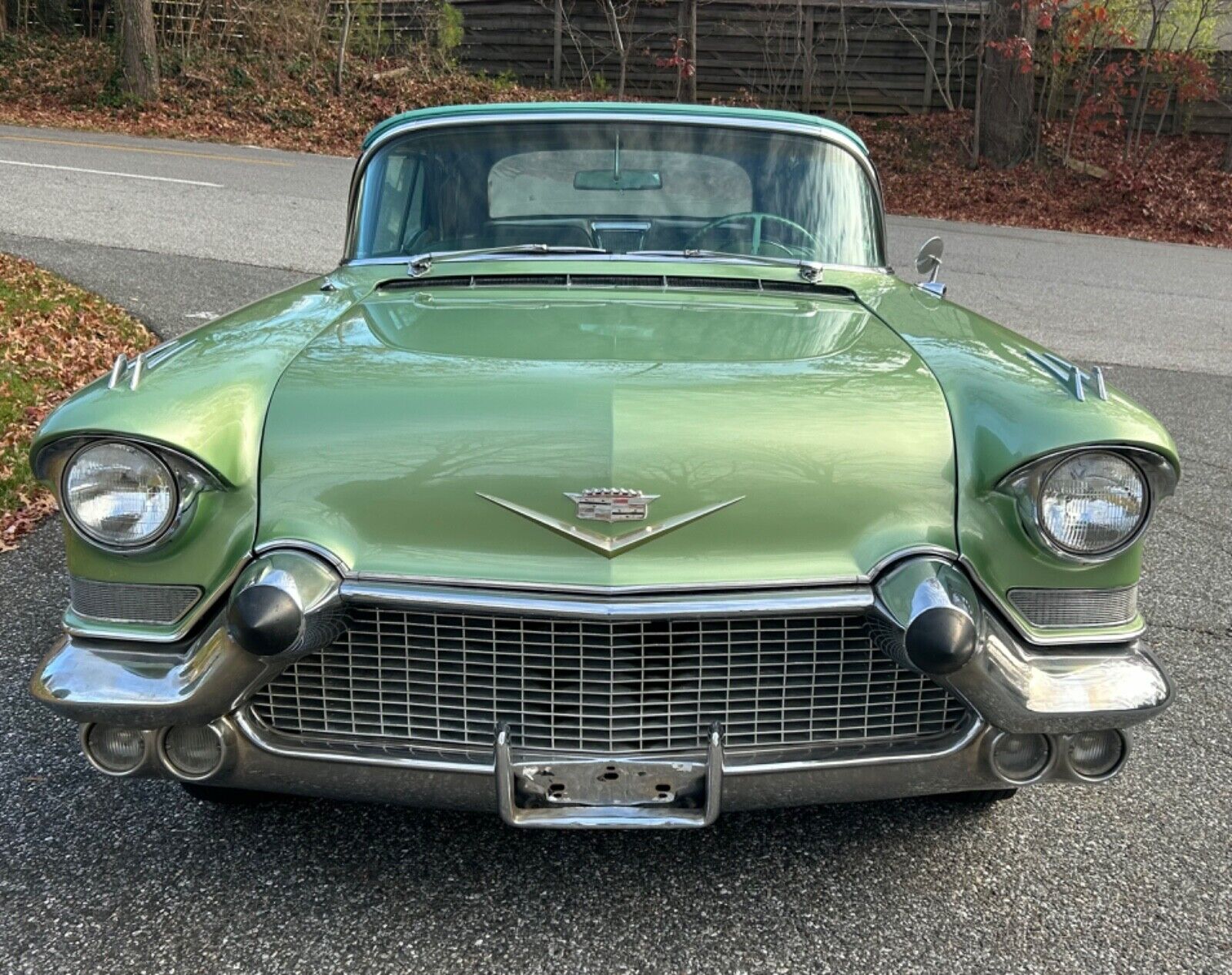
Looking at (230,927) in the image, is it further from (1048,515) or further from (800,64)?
(800,64)

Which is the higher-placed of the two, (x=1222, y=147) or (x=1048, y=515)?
(x=1048, y=515)

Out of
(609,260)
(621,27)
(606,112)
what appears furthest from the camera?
(621,27)

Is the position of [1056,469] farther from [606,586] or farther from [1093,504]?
[606,586]

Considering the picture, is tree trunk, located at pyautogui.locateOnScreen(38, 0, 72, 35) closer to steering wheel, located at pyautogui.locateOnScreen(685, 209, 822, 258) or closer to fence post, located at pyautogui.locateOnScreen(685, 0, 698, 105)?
fence post, located at pyautogui.locateOnScreen(685, 0, 698, 105)

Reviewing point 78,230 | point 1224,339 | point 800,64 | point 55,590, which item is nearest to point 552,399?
point 55,590

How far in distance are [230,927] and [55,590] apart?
6.39 ft

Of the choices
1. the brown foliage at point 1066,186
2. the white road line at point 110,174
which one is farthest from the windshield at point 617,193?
the brown foliage at point 1066,186

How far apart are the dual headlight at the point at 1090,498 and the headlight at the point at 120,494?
4.86ft

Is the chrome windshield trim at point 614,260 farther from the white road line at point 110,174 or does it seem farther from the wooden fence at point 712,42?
the wooden fence at point 712,42

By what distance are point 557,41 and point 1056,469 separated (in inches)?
712

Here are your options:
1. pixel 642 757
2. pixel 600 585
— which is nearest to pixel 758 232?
pixel 600 585

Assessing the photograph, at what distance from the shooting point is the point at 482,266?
317cm

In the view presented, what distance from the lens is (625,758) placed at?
209 centimetres

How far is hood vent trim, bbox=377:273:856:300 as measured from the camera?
9.75 feet
